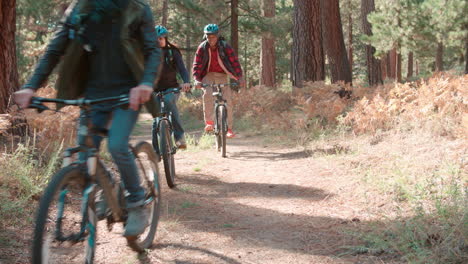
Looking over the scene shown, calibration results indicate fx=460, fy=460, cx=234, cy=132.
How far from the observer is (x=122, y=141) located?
300 centimetres

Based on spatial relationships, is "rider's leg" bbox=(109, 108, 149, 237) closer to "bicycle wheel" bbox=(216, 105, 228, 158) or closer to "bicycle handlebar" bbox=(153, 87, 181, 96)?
"bicycle handlebar" bbox=(153, 87, 181, 96)

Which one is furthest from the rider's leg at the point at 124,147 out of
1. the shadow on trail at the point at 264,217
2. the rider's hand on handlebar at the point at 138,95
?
the shadow on trail at the point at 264,217

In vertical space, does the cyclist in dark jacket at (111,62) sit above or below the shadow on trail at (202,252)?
above

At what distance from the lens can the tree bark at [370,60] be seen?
58.6 feet

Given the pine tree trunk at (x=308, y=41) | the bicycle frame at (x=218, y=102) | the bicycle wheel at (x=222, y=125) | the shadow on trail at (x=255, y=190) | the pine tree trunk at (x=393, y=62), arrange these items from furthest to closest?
the pine tree trunk at (x=393, y=62), the pine tree trunk at (x=308, y=41), the bicycle frame at (x=218, y=102), the bicycle wheel at (x=222, y=125), the shadow on trail at (x=255, y=190)

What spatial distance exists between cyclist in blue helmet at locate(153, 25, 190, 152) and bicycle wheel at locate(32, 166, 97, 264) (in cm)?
341

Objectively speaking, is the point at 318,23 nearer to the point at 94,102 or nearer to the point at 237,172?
the point at 237,172

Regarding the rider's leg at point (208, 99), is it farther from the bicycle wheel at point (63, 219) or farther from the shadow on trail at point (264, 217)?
the bicycle wheel at point (63, 219)

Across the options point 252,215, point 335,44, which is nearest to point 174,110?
point 252,215

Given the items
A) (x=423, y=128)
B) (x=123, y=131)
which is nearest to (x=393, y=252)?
(x=123, y=131)

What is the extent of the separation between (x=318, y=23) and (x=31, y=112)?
835 centimetres

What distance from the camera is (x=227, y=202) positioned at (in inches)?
216

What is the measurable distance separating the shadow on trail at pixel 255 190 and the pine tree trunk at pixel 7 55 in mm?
2559

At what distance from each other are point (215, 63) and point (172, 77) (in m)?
2.14
